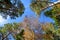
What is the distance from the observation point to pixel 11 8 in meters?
8.11

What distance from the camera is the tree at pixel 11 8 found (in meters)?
7.87

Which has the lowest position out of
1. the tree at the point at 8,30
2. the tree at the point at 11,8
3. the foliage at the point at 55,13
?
the foliage at the point at 55,13

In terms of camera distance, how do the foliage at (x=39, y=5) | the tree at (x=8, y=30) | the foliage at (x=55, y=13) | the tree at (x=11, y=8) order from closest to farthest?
the tree at (x=11, y=8)
the foliage at (x=39, y=5)
the foliage at (x=55, y=13)
the tree at (x=8, y=30)

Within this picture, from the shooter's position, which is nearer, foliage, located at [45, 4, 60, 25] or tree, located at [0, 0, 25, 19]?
tree, located at [0, 0, 25, 19]

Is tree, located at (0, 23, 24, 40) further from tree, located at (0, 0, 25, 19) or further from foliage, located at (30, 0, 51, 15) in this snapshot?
foliage, located at (30, 0, 51, 15)

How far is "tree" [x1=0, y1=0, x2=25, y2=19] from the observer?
310 inches

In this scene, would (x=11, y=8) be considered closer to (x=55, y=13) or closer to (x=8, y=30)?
(x=55, y=13)

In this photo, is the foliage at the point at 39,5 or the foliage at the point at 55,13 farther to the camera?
the foliage at the point at 55,13

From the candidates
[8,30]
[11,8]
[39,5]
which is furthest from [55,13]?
[8,30]

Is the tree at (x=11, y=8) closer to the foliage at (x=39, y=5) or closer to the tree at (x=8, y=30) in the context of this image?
the foliage at (x=39, y=5)

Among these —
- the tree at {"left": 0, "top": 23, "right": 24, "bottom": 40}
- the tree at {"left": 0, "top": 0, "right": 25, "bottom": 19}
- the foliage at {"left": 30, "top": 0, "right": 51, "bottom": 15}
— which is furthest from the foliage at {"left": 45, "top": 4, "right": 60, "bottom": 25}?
the tree at {"left": 0, "top": 23, "right": 24, "bottom": 40}

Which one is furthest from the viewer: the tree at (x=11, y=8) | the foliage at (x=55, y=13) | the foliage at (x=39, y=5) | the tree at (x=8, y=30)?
the tree at (x=8, y=30)

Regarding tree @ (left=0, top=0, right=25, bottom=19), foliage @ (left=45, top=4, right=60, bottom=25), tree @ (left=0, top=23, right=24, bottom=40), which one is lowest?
foliage @ (left=45, top=4, right=60, bottom=25)

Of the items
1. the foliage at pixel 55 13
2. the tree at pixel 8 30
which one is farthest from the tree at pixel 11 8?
the tree at pixel 8 30
